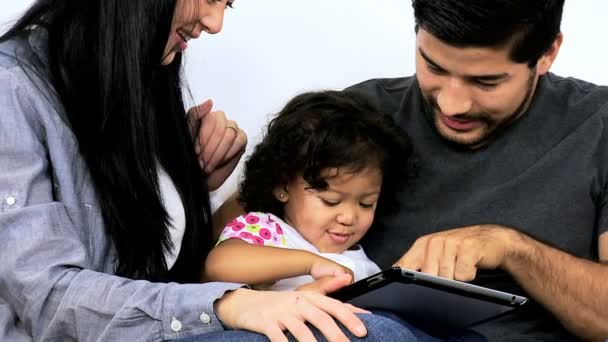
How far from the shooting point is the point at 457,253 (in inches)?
62.1

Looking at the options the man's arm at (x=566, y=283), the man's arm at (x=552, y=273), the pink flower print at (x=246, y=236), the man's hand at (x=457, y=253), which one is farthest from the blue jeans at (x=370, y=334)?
the pink flower print at (x=246, y=236)

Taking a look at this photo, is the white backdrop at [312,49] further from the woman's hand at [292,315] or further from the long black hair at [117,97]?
the woman's hand at [292,315]

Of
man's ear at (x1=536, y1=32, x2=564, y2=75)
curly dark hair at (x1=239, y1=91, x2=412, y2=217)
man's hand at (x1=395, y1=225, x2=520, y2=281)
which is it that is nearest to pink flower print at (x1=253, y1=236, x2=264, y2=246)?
curly dark hair at (x1=239, y1=91, x2=412, y2=217)

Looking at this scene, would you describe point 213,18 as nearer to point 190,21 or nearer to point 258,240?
point 190,21

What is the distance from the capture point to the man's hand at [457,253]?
5.09 ft

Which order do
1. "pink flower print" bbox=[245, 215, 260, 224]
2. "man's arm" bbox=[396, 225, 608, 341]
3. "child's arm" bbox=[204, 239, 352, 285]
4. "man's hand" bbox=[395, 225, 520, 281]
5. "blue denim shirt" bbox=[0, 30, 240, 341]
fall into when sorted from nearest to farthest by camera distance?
"blue denim shirt" bbox=[0, 30, 240, 341], "man's hand" bbox=[395, 225, 520, 281], "man's arm" bbox=[396, 225, 608, 341], "child's arm" bbox=[204, 239, 352, 285], "pink flower print" bbox=[245, 215, 260, 224]

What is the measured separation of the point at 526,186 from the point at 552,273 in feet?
0.67

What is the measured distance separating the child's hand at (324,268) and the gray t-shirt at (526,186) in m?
0.19

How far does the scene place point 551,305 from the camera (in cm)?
172

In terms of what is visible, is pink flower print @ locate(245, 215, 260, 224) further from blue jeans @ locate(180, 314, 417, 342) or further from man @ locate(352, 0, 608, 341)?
blue jeans @ locate(180, 314, 417, 342)

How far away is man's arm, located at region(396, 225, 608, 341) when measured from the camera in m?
1.65

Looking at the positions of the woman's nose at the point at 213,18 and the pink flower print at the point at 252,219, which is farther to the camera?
the pink flower print at the point at 252,219

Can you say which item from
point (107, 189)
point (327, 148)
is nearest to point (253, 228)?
point (327, 148)

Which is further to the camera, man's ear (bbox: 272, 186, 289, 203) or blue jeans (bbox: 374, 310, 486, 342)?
man's ear (bbox: 272, 186, 289, 203)
